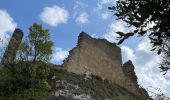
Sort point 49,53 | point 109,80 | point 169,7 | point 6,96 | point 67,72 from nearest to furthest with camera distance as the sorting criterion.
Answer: point 169,7, point 6,96, point 49,53, point 67,72, point 109,80

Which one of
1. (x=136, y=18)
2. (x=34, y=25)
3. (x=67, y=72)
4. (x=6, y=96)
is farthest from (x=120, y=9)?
(x=67, y=72)

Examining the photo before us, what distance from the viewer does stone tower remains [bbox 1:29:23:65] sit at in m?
35.0

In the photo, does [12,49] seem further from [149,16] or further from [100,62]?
[149,16]

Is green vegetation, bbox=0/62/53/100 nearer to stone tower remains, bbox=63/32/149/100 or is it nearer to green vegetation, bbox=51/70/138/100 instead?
green vegetation, bbox=51/70/138/100

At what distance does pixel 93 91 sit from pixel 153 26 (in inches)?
1085

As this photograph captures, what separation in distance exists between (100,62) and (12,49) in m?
9.16

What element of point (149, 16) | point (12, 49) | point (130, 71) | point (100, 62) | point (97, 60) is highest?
point (12, 49)

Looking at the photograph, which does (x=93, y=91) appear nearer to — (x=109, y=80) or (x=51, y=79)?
(x=51, y=79)

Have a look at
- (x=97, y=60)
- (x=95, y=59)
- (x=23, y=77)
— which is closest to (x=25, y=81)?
(x=23, y=77)

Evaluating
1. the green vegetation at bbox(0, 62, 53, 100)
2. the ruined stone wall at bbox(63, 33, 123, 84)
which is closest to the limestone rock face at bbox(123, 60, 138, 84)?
the ruined stone wall at bbox(63, 33, 123, 84)

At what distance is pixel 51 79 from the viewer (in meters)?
33.9

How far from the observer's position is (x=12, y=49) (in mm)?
36375

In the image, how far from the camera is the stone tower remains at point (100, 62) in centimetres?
3837

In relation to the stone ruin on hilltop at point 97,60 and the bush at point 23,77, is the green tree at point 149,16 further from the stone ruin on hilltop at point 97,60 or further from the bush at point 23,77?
the stone ruin on hilltop at point 97,60
